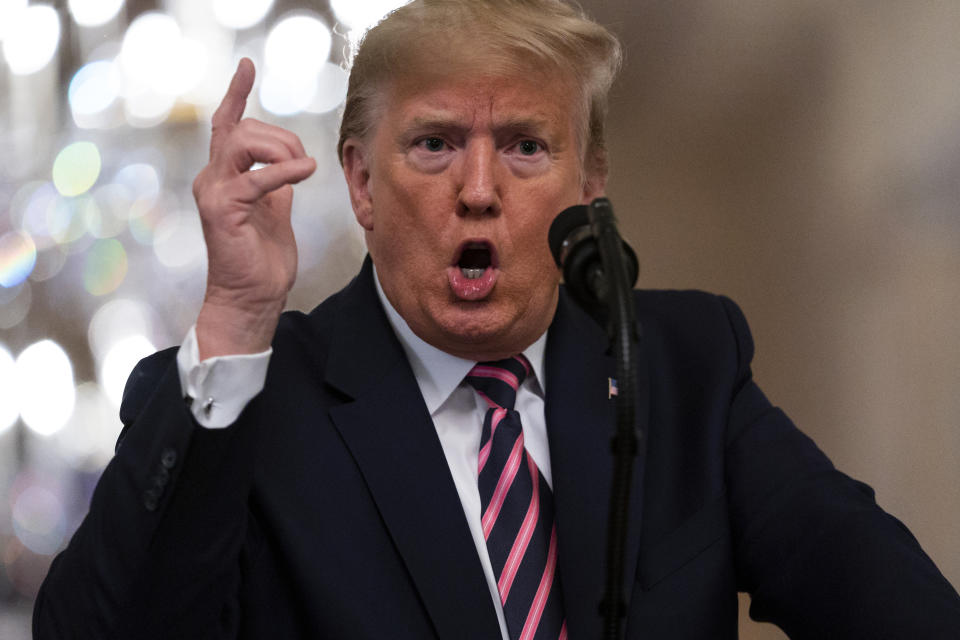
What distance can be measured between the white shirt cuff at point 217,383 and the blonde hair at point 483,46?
0.48m

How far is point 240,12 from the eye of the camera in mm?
2400

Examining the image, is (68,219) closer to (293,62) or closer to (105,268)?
(105,268)

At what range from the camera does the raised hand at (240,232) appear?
3.42 feet

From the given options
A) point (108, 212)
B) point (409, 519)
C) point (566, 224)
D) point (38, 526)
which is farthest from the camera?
point (108, 212)

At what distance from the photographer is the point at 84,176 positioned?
239cm

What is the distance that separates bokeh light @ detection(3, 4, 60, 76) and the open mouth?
154cm

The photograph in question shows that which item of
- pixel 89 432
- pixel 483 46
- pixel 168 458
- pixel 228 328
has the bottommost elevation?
pixel 89 432

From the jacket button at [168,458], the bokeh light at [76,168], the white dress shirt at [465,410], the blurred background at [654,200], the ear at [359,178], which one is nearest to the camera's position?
the jacket button at [168,458]

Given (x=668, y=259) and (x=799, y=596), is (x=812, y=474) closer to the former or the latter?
(x=799, y=596)

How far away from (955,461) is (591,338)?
1202mm

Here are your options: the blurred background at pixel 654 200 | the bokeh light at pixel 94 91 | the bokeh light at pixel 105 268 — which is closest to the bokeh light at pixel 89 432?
the blurred background at pixel 654 200

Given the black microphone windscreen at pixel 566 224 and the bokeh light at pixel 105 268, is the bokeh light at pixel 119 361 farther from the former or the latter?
the black microphone windscreen at pixel 566 224

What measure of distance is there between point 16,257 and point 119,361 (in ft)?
1.09

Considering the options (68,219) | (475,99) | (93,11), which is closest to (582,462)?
(475,99)
